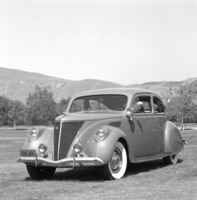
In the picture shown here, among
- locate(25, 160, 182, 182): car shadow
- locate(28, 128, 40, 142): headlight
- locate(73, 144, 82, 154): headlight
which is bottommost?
locate(25, 160, 182, 182): car shadow

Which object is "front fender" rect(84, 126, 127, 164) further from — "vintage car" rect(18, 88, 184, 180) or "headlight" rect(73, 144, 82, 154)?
"headlight" rect(73, 144, 82, 154)

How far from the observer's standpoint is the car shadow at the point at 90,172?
370 inches

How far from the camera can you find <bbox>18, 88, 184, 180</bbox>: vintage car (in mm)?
8969

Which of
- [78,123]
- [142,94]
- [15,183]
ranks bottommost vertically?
[15,183]

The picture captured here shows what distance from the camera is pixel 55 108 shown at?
284ft

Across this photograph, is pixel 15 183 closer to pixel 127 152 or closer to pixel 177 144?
pixel 127 152

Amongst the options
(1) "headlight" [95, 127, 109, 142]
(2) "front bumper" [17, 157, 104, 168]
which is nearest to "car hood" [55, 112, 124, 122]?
(1) "headlight" [95, 127, 109, 142]

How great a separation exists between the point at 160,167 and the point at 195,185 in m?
3.27

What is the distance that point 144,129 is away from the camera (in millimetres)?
10664

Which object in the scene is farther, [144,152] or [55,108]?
[55,108]

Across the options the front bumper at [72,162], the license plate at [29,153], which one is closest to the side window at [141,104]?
the front bumper at [72,162]

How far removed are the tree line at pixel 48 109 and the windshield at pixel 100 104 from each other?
58716 millimetres

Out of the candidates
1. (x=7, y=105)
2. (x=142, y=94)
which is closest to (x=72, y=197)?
(x=142, y=94)

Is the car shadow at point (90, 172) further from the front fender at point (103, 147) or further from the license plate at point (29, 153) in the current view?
the license plate at point (29, 153)
